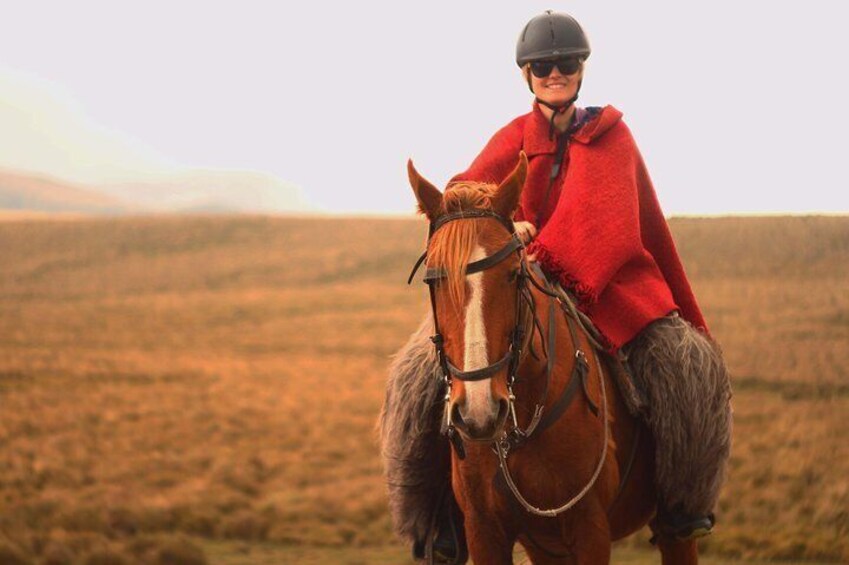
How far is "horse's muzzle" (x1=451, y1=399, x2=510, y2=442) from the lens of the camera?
2893 millimetres

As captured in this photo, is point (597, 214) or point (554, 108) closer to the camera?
point (597, 214)

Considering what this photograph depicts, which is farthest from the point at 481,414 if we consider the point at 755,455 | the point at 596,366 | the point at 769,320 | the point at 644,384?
the point at 769,320

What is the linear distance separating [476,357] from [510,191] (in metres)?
0.64

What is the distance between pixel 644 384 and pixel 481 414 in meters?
1.64

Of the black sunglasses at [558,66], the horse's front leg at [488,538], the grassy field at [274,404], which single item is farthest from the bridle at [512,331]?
the grassy field at [274,404]

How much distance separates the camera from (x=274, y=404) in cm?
1897

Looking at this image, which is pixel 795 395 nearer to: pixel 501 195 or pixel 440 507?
pixel 440 507

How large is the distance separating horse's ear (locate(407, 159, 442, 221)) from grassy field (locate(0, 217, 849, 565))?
19.0 ft

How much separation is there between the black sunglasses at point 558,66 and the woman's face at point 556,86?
0.05 ft

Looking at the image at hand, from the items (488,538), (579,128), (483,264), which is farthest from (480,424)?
(579,128)

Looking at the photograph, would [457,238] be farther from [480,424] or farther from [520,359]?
[480,424]

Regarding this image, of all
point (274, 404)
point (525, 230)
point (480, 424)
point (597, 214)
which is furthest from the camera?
point (274, 404)

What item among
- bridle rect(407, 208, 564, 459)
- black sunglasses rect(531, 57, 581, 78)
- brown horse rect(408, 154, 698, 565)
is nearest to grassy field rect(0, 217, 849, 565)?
brown horse rect(408, 154, 698, 565)

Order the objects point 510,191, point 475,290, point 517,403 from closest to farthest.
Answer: point 475,290, point 510,191, point 517,403
